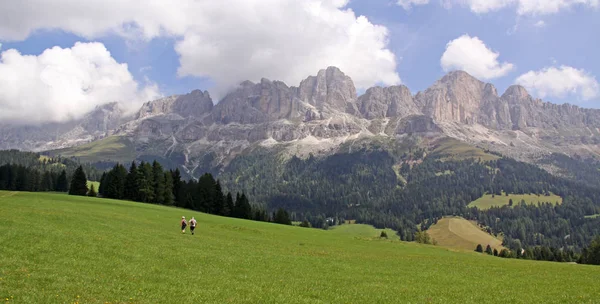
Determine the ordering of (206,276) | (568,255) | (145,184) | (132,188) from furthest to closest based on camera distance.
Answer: (568,255) → (132,188) → (145,184) → (206,276)

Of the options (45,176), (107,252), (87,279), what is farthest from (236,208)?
(87,279)

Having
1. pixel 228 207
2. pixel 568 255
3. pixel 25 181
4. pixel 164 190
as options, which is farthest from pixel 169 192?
pixel 568 255

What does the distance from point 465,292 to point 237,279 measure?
51.1ft

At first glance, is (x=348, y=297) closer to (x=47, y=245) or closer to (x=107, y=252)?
(x=107, y=252)

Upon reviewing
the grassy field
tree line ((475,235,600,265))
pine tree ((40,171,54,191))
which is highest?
pine tree ((40,171,54,191))

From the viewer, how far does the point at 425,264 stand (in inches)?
1742

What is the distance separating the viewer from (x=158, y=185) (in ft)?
389

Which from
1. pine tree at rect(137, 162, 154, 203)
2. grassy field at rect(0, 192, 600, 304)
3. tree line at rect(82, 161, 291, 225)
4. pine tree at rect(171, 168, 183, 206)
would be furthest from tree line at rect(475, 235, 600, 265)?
pine tree at rect(137, 162, 154, 203)

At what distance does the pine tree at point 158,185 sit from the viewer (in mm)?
118000

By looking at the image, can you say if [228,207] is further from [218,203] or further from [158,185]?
[158,185]

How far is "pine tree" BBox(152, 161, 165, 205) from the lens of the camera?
387 ft

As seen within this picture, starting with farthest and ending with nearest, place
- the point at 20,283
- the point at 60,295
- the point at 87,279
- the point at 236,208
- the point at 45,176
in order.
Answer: the point at 45,176
the point at 236,208
the point at 87,279
the point at 20,283
the point at 60,295

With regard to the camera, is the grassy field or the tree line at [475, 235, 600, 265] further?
the tree line at [475, 235, 600, 265]

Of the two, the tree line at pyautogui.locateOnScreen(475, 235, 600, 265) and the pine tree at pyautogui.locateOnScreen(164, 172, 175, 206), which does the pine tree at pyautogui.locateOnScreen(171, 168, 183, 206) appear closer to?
the pine tree at pyautogui.locateOnScreen(164, 172, 175, 206)
